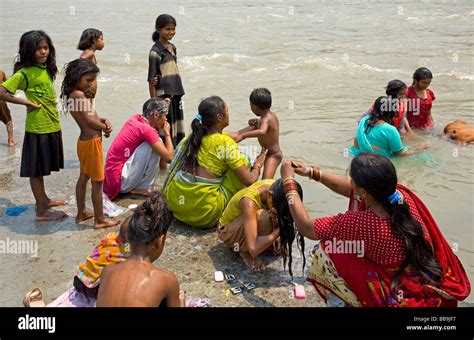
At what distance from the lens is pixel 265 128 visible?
501 cm

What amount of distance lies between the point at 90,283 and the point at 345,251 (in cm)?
149

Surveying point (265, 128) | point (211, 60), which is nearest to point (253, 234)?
point (265, 128)

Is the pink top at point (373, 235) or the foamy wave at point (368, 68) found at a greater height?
the foamy wave at point (368, 68)

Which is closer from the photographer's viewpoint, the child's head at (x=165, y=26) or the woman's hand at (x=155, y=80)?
the child's head at (x=165, y=26)

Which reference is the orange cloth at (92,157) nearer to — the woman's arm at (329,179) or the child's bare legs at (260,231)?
the child's bare legs at (260,231)

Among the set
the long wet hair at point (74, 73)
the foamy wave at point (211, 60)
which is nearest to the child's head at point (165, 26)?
the long wet hair at point (74, 73)

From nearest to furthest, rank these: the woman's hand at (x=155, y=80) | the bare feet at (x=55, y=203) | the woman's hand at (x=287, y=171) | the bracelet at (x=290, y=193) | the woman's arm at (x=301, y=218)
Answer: the woman's arm at (x=301, y=218) < the bracelet at (x=290, y=193) < the woman's hand at (x=287, y=171) < the bare feet at (x=55, y=203) < the woman's hand at (x=155, y=80)

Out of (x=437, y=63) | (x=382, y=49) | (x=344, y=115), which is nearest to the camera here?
(x=344, y=115)

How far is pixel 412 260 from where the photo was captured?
9.00 ft

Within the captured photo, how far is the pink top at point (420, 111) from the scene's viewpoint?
6883 millimetres

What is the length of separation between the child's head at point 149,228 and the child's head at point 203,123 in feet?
4.98

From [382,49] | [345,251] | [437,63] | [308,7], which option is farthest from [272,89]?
[308,7]

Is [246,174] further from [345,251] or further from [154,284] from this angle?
[154,284]
